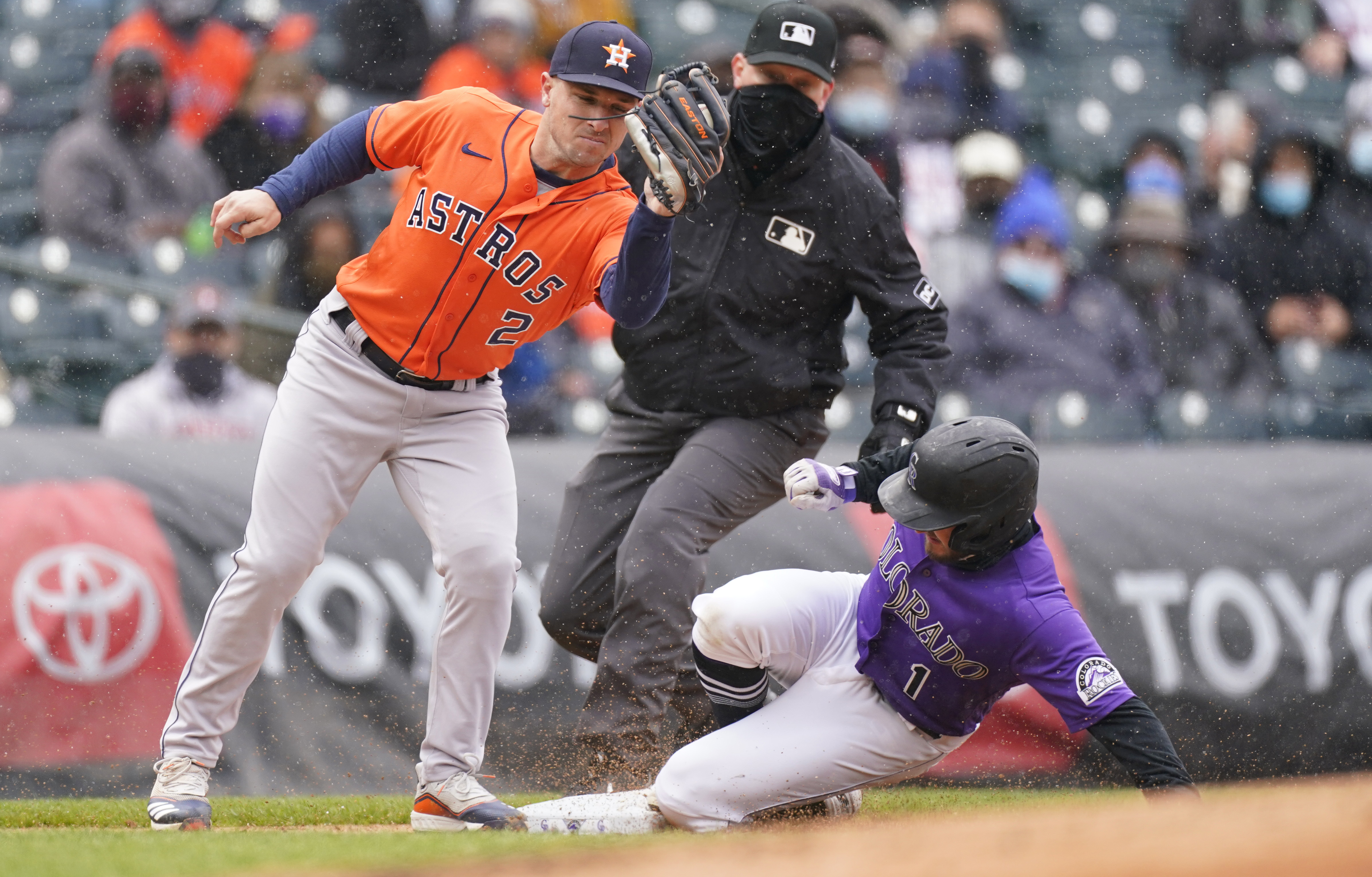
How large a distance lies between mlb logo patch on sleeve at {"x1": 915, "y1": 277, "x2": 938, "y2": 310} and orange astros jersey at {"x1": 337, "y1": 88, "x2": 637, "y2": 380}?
1.04 meters

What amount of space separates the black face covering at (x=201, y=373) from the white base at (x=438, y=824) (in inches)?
126

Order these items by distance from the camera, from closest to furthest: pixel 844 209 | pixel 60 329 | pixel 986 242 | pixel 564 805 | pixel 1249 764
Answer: pixel 564 805
pixel 844 209
pixel 1249 764
pixel 60 329
pixel 986 242

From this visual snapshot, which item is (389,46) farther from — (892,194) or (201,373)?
(892,194)

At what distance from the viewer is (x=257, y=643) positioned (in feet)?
13.3

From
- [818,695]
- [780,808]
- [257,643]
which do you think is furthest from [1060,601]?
[257,643]

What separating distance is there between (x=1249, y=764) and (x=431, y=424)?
158 inches

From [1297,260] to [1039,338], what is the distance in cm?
250

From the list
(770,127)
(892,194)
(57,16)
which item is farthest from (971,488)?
(57,16)

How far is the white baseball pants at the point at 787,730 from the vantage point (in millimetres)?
4098

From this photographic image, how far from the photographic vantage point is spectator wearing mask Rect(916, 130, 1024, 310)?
835cm

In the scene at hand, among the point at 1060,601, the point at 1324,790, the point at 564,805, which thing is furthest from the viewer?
the point at 564,805

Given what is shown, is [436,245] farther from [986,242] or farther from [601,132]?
[986,242]

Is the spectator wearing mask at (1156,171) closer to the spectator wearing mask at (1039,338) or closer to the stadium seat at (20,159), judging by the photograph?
the spectator wearing mask at (1039,338)

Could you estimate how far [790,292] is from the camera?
4.65 m
